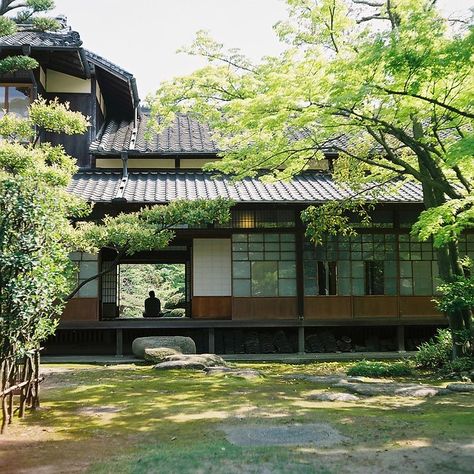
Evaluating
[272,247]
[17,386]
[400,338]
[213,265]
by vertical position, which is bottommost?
[400,338]

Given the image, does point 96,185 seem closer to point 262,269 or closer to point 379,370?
point 262,269

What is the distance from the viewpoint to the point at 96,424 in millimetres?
6629

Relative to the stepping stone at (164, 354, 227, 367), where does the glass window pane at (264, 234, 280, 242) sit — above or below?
above

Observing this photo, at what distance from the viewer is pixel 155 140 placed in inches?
677

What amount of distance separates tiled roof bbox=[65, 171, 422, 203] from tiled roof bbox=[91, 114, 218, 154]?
0.67 metres

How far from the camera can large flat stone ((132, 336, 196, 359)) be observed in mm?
13336

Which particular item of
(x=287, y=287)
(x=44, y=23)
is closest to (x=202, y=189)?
(x=287, y=287)

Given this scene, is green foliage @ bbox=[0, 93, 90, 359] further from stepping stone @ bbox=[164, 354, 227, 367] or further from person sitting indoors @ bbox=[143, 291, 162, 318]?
person sitting indoors @ bbox=[143, 291, 162, 318]

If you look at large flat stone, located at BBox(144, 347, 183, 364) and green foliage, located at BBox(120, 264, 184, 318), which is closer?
large flat stone, located at BBox(144, 347, 183, 364)

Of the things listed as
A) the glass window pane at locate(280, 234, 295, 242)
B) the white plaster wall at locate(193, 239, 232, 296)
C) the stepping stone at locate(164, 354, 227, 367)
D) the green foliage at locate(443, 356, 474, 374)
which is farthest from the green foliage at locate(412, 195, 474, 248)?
the white plaster wall at locate(193, 239, 232, 296)

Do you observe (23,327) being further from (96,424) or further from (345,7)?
(345,7)

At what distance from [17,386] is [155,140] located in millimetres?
11640

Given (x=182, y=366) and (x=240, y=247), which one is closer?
(x=182, y=366)

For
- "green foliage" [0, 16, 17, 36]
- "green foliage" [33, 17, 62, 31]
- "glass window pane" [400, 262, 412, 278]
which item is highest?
"green foliage" [33, 17, 62, 31]
